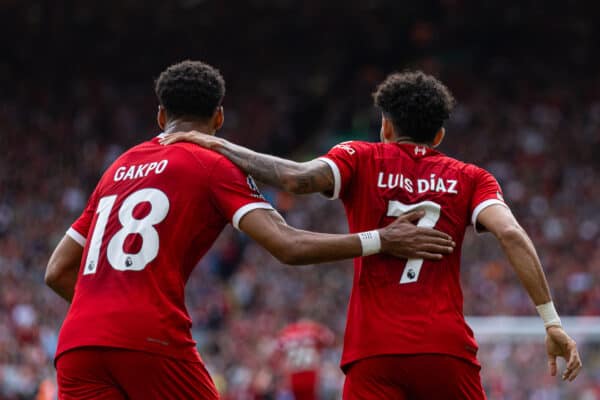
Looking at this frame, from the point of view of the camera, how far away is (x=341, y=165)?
4.87 meters

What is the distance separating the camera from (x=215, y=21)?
2570 cm

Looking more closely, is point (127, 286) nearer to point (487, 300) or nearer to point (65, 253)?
point (65, 253)

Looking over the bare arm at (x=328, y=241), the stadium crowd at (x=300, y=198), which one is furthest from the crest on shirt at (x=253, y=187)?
the stadium crowd at (x=300, y=198)

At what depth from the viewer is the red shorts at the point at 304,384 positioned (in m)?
12.6

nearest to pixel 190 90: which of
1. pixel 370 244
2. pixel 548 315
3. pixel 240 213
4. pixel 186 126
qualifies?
pixel 186 126

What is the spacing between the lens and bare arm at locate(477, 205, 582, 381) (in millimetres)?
4770

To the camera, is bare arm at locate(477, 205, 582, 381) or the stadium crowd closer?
bare arm at locate(477, 205, 582, 381)

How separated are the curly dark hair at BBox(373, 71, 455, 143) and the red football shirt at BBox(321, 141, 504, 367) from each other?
11 cm

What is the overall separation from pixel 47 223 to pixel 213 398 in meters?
16.4

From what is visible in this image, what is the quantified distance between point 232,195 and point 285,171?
458 mm

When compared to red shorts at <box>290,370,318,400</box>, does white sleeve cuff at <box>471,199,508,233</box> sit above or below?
Answer: above

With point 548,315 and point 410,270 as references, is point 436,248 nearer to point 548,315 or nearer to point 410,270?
point 410,270

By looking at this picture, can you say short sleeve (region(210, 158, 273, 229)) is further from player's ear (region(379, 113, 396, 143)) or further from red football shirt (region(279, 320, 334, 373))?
red football shirt (region(279, 320, 334, 373))

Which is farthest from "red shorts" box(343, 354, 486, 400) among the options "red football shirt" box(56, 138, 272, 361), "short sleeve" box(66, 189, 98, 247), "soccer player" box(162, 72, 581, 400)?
"short sleeve" box(66, 189, 98, 247)
